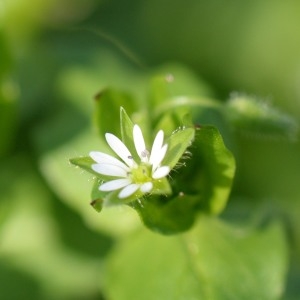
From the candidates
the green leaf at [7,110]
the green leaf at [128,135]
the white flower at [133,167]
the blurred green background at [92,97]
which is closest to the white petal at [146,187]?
the white flower at [133,167]

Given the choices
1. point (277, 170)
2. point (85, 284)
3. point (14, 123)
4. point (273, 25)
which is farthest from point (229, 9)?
point (85, 284)

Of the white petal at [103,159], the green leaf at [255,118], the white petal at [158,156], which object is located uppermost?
the green leaf at [255,118]

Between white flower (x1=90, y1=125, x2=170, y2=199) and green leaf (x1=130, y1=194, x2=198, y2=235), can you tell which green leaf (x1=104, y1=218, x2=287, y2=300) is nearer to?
green leaf (x1=130, y1=194, x2=198, y2=235)

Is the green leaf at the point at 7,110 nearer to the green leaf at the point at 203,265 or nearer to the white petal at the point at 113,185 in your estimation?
the green leaf at the point at 203,265

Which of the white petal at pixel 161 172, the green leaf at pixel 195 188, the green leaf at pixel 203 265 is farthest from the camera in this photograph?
the green leaf at pixel 203 265

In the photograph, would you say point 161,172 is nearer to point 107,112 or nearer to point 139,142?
point 139,142

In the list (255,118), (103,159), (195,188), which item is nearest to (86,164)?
(103,159)
